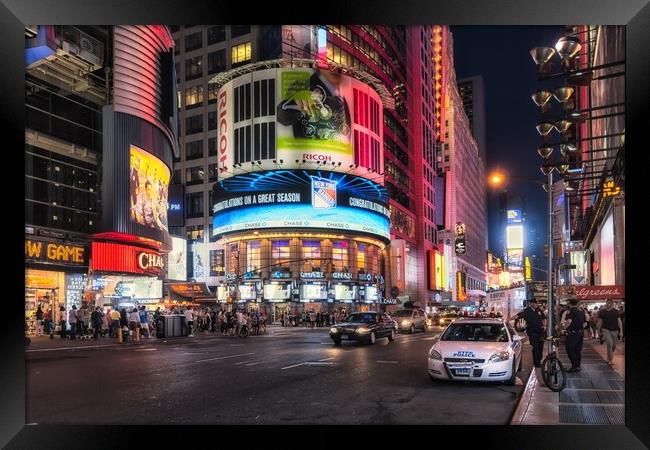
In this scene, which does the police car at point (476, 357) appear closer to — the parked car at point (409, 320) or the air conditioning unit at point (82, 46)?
the parked car at point (409, 320)

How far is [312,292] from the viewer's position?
246ft

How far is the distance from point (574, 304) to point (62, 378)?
42.4 feet

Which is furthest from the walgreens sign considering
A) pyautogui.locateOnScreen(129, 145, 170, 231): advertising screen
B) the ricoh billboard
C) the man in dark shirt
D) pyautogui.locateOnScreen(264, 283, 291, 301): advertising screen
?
the ricoh billboard

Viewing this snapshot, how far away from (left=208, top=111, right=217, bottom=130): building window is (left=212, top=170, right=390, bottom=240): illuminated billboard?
15492 mm

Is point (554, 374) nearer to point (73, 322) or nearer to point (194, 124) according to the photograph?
point (73, 322)

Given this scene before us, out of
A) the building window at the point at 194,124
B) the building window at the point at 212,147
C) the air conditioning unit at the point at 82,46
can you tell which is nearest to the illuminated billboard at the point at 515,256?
the building window at the point at 212,147

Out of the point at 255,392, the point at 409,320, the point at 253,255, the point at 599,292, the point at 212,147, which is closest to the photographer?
the point at 255,392

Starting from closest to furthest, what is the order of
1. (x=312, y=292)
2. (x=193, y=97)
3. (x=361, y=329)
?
(x=361, y=329)
(x=312, y=292)
(x=193, y=97)

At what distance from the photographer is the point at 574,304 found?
1592 centimetres

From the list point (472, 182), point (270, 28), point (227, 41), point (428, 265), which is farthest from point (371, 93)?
point (472, 182)

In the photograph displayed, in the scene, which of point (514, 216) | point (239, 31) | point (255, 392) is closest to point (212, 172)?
point (239, 31)

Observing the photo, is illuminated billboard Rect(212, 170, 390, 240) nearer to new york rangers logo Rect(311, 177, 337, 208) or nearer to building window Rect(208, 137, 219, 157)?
new york rangers logo Rect(311, 177, 337, 208)

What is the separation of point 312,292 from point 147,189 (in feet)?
105
